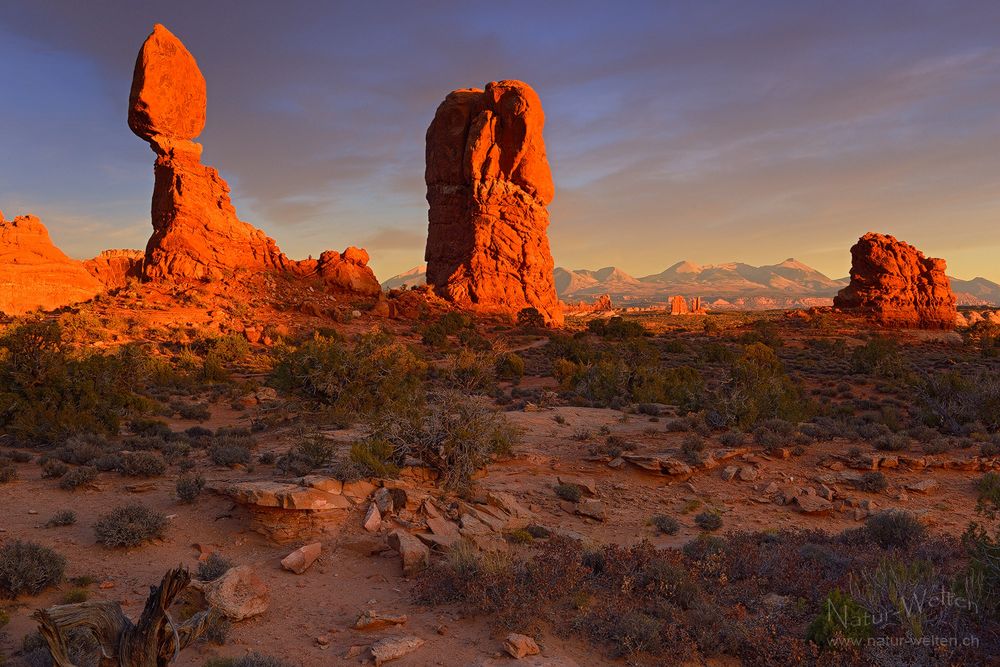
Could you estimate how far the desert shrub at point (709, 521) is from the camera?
8.70 metres

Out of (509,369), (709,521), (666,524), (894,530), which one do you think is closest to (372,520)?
(666,524)

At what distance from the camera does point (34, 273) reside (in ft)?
101

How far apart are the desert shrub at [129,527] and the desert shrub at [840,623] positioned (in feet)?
24.7

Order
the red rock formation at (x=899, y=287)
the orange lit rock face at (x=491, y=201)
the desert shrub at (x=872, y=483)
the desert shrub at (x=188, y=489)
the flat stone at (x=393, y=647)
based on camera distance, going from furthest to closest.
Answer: the red rock formation at (x=899, y=287) < the orange lit rock face at (x=491, y=201) < the desert shrub at (x=872, y=483) < the desert shrub at (x=188, y=489) < the flat stone at (x=393, y=647)

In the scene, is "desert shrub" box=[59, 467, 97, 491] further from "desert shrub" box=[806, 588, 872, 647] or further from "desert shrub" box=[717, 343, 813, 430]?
"desert shrub" box=[717, 343, 813, 430]

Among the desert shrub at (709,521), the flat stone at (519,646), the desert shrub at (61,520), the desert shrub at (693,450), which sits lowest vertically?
the desert shrub at (709,521)

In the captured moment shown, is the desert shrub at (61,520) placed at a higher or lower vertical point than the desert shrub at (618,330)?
lower

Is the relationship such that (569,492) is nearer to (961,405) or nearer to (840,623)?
(840,623)

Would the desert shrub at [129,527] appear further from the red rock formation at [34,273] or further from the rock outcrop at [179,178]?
the rock outcrop at [179,178]

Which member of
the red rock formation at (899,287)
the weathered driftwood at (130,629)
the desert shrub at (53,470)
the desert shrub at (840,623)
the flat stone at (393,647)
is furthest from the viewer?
the red rock formation at (899,287)

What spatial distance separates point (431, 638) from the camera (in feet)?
17.2

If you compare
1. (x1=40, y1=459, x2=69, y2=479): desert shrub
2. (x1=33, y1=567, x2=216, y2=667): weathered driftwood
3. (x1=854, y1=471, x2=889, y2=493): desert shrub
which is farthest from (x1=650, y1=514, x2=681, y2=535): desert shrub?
(x1=40, y1=459, x2=69, y2=479): desert shrub

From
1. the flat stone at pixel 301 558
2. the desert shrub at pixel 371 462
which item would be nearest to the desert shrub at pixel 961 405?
the desert shrub at pixel 371 462

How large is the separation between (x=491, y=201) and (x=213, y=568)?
42.3 meters
